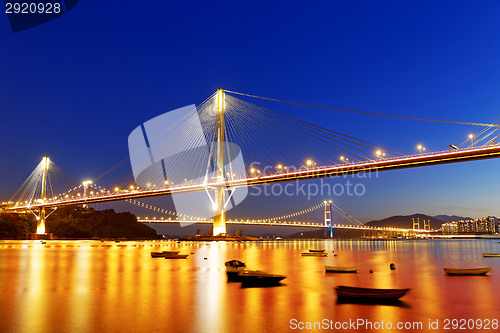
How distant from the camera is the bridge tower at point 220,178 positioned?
51594 millimetres

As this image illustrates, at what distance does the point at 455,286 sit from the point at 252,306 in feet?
29.4

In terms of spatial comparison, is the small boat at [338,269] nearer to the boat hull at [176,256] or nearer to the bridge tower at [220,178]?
the boat hull at [176,256]

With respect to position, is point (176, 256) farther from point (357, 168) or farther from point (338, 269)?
point (357, 168)

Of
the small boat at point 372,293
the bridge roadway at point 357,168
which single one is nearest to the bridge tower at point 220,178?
the bridge roadway at point 357,168

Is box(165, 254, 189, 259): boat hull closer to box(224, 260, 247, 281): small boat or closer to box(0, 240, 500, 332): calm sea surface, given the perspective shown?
box(0, 240, 500, 332): calm sea surface

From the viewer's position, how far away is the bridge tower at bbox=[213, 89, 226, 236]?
51.6 m

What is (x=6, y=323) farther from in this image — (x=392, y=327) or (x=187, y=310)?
(x=392, y=327)

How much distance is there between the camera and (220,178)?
5159cm

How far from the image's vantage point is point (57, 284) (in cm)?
1536

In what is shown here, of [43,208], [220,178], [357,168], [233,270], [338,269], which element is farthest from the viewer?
[43,208]

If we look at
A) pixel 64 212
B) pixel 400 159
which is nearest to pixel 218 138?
pixel 400 159

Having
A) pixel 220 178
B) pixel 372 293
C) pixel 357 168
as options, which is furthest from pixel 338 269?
pixel 220 178

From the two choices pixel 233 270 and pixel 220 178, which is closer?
pixel 233 270

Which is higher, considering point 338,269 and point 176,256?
point 338,269
